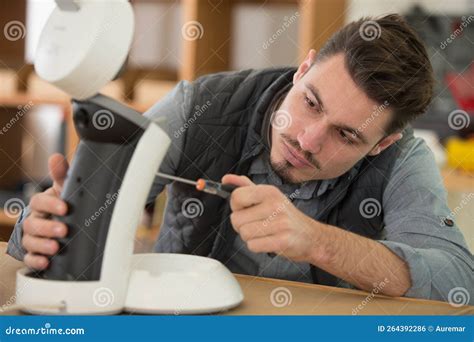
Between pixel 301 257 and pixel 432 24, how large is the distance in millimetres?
1688

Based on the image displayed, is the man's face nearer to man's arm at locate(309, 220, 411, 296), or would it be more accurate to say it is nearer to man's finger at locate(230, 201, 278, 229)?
man's arm at locate(309, 220, 411, 296)
